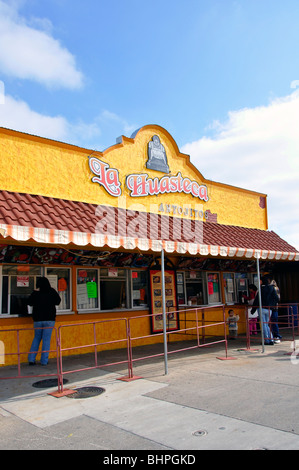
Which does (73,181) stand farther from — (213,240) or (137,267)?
(213,240)

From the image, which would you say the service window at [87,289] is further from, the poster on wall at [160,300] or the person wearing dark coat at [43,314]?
the poster on wall at [160,300]

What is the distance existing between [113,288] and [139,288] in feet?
2.81

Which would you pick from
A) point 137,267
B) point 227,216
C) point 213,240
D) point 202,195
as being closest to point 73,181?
point 137,267

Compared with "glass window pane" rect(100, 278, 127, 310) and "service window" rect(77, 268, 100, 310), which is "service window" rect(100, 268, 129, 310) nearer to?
"glass window pane" rect(100, 278, 127, 310)

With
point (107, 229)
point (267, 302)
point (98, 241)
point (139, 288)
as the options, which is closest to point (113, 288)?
point (139, 288)

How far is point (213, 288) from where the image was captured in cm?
1312

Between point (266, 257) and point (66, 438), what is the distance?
25.3 feet

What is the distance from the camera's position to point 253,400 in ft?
18.3

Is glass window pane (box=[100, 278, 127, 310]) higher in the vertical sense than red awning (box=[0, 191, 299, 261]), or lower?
lower

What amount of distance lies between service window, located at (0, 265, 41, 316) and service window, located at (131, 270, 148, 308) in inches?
109

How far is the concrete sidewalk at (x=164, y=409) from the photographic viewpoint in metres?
4.23

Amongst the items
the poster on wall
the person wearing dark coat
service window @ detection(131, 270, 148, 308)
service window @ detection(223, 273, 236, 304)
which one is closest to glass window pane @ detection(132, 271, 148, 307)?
service window @ detection(131, 270, 148, 308)

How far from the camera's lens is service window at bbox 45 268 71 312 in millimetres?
9305

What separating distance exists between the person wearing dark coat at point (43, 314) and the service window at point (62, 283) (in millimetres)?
876
